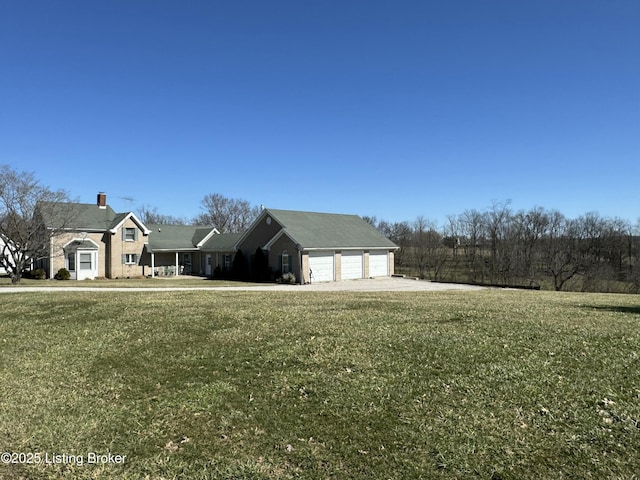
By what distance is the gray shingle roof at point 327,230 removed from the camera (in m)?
32.0

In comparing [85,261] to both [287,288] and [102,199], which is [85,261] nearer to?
[102,199]

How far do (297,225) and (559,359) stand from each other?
91.4 ft

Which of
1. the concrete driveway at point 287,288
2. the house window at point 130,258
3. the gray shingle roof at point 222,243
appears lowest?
the concrete driveway at point 287,288

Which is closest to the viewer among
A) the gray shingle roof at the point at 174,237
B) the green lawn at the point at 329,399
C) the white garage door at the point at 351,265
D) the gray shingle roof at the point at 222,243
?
the green lawn at the point at 329,399

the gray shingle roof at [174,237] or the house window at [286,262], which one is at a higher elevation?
the gray shingle roof at [174,237]

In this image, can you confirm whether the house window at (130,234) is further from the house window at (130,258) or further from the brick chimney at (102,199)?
the brick chimney at (102,199)

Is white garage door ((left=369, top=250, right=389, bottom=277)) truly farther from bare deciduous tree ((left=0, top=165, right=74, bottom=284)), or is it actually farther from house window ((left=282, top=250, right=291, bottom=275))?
bare deciduous tree ((left=0, top=165, right=74, bottom=284))

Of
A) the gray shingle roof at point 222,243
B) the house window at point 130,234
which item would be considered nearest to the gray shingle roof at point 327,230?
the gray shingle roof at point 222,243

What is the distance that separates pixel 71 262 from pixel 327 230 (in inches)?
804

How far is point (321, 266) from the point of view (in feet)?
105

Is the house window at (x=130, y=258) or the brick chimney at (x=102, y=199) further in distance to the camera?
the brick chimney at (x=102, y=199)

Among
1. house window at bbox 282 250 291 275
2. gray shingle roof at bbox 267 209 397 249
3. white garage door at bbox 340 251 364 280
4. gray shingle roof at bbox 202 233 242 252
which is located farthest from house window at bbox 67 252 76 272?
white garage door at bbox 340 251 364 280

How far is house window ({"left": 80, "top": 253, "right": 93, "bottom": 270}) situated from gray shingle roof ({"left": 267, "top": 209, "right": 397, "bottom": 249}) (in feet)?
49.3

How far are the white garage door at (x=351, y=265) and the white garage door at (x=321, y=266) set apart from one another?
1272 millimetres
